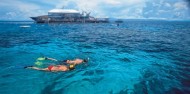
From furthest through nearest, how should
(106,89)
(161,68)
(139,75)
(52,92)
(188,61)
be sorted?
1. (188,61)
2. (161,68)
3. (139,75)
4. (106,89)
5. (52,92)

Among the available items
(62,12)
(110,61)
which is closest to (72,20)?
(62,12)

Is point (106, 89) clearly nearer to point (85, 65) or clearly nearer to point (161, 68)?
point (85, 65)

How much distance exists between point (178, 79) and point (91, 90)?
298 inches

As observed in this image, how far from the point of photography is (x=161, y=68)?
19.4 meters

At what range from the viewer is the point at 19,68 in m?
18.3

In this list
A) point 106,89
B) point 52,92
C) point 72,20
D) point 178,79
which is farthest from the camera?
point 72,20

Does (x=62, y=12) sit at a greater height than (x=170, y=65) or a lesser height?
greater

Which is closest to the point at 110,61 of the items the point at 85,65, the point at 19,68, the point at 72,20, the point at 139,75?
the point at 85,65

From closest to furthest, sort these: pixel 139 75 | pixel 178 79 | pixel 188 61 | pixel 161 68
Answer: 1. pixel 178 79
2. pixel 139 75
3. pixel 161 68
4. pixel 188 61

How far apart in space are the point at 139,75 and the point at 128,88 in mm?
3375

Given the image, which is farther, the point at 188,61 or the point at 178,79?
the point at 188,61

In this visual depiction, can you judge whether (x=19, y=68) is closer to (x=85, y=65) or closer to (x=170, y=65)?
(x=85, y=65)

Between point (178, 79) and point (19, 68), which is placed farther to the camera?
point (19, 68)

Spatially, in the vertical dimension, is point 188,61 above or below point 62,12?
below
